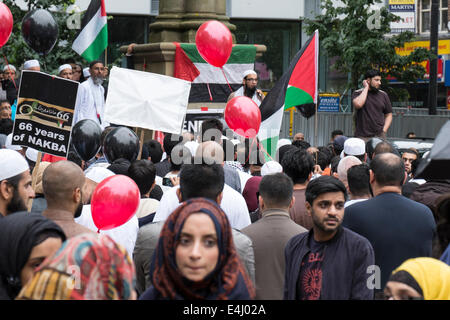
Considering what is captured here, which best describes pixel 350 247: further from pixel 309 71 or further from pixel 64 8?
pixel 64 8

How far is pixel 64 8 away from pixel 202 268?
15511 millimetres

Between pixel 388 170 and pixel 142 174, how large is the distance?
1852 millimetres

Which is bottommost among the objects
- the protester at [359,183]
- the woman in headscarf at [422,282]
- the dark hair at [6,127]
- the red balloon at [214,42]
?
the woman in headscarf at [422,282]

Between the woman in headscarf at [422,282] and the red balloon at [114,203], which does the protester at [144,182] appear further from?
the woman in headscarf at [422,282]

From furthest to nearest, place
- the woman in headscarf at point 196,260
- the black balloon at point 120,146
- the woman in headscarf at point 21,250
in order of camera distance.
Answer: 1. the black balloon at point 120,146
2. the woman in headscarf at point 21,250
3. the woman in headscarf at point 196,260

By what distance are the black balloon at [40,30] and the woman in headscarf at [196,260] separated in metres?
6.79

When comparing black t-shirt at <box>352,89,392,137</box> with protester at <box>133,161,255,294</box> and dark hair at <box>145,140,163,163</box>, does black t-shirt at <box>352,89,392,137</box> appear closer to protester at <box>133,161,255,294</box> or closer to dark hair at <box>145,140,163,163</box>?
dark hair at <box>145,140,163,163</box>

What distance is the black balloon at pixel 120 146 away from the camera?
7.33m

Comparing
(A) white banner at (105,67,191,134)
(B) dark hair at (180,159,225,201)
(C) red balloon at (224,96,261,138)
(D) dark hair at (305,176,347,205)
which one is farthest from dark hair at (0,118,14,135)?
(D) dark hair at (305,176,347,205)

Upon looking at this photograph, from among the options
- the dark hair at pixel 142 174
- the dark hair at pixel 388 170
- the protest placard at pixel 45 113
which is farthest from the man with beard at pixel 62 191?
the dark hair at pixel 388 170

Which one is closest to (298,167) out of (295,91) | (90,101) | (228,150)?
(228,150)

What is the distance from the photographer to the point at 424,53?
21.7 metres

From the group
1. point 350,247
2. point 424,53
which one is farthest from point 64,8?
point 350,247

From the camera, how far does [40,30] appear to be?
9406mm
